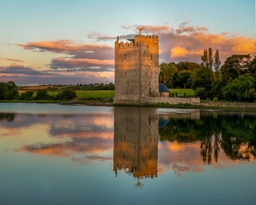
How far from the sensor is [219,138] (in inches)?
622

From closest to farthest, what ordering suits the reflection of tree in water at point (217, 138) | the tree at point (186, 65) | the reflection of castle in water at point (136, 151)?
the reflection of castle in water at point (136, 151) → the reflection of tree in water at point (217, 138) → the tree at point (186, 65)

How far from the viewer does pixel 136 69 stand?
1852 inches

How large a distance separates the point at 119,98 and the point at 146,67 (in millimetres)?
5858

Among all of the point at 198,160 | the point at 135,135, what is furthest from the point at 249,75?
the point at 198,160

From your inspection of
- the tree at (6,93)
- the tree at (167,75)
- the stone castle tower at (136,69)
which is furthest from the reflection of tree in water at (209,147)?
the tree at (6,93)

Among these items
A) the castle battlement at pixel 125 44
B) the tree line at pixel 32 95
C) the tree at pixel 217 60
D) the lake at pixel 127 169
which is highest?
the castle battlement at pixel 125 44

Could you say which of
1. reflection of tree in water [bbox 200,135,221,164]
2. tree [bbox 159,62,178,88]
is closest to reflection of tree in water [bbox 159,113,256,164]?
reflection of tree in water [bbox 200,135,221,164]

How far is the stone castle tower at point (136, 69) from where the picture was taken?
46.9 metres

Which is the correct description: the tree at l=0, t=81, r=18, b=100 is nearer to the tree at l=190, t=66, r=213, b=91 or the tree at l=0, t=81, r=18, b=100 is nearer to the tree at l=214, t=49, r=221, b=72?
the tree at l=190, t=66, r=213, b=91

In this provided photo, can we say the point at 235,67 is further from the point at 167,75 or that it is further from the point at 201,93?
the point at 167,75

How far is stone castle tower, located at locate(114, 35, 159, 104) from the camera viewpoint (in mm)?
46906

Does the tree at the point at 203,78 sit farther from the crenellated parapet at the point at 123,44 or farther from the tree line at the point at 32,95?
the tree line at the point at 32,95

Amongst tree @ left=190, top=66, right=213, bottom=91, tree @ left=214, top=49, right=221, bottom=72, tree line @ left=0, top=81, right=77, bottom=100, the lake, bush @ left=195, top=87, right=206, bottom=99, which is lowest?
the lake

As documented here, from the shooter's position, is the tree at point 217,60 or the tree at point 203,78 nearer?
the tree at point 203,78
